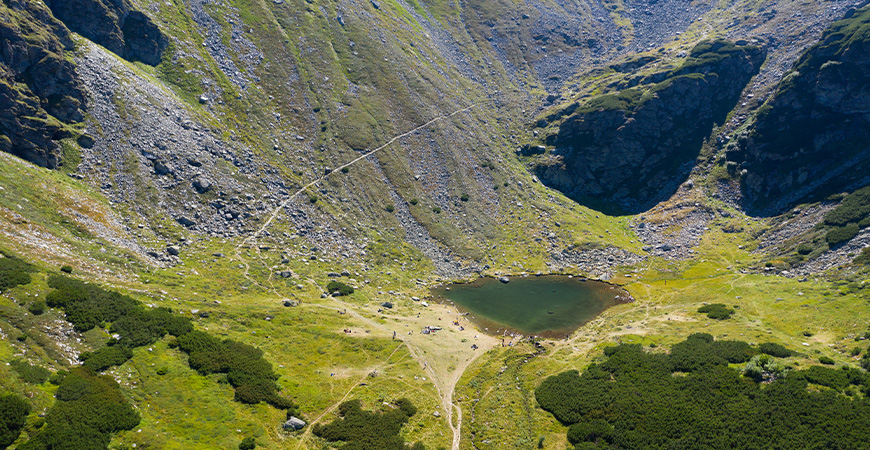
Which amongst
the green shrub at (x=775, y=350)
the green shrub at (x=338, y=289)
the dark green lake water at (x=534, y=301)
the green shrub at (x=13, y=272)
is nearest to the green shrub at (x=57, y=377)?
the green shrub at (x=13, y=272)

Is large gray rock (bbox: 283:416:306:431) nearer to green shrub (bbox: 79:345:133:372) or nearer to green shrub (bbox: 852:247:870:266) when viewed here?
green shrub (bbox: 79:345:133:372)

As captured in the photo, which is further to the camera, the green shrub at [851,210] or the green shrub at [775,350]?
the green shrub at [851,210]

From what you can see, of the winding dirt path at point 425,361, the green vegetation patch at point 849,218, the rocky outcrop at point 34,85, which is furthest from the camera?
the green vegetation patch at point 849,218

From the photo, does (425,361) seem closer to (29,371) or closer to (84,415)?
(84,415)

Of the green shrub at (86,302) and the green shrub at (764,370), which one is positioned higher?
the green shrub at (764,370)

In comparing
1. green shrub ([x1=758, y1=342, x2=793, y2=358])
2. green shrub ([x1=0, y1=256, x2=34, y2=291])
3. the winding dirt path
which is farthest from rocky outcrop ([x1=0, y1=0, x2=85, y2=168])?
green shrub ([x1=758, y1=342, x2=793, y2=358])

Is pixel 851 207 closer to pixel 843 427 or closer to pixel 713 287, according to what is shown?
pixel 713 287

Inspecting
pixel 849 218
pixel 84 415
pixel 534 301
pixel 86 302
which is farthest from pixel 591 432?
pixel 849 218

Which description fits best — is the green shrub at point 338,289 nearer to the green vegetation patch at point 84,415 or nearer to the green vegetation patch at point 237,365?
the green vegetation patch at point 237,365
